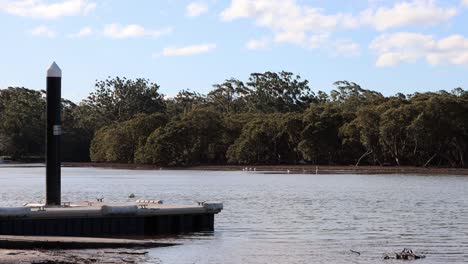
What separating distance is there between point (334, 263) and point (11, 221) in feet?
39.7

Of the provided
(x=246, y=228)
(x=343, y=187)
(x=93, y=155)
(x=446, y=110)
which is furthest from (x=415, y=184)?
(x=93, y=155)

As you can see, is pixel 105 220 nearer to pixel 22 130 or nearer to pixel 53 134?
pixel 53 134

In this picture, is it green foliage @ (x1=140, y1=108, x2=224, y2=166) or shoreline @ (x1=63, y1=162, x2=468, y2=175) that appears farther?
green foliage @ (x1=140, y1=108, x2=224, y2=166)

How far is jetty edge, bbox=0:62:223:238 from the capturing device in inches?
1342

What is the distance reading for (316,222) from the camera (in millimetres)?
46375

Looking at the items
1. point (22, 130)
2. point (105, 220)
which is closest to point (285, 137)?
point (22, 130)

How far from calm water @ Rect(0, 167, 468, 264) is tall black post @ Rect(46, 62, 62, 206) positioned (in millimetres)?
6120

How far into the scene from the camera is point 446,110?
11762 cm

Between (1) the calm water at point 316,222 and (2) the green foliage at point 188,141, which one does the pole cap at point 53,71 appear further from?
(2) the green foliage at point 188,141

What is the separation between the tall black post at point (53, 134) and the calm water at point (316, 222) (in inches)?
241

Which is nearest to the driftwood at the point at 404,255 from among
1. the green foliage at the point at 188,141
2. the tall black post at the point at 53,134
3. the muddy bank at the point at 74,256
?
the muddy bank at the point at 74,256

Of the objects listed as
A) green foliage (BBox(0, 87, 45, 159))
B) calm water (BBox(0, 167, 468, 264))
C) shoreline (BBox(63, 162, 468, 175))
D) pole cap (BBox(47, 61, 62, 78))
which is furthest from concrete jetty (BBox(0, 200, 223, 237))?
green foliage (BBox(0, 87, 45, 159))

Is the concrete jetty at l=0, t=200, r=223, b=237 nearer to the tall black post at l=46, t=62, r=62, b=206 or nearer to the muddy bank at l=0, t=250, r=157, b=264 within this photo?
the tall black post at l=46, t=62, r=62, b=206

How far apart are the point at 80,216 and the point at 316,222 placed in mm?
15025
